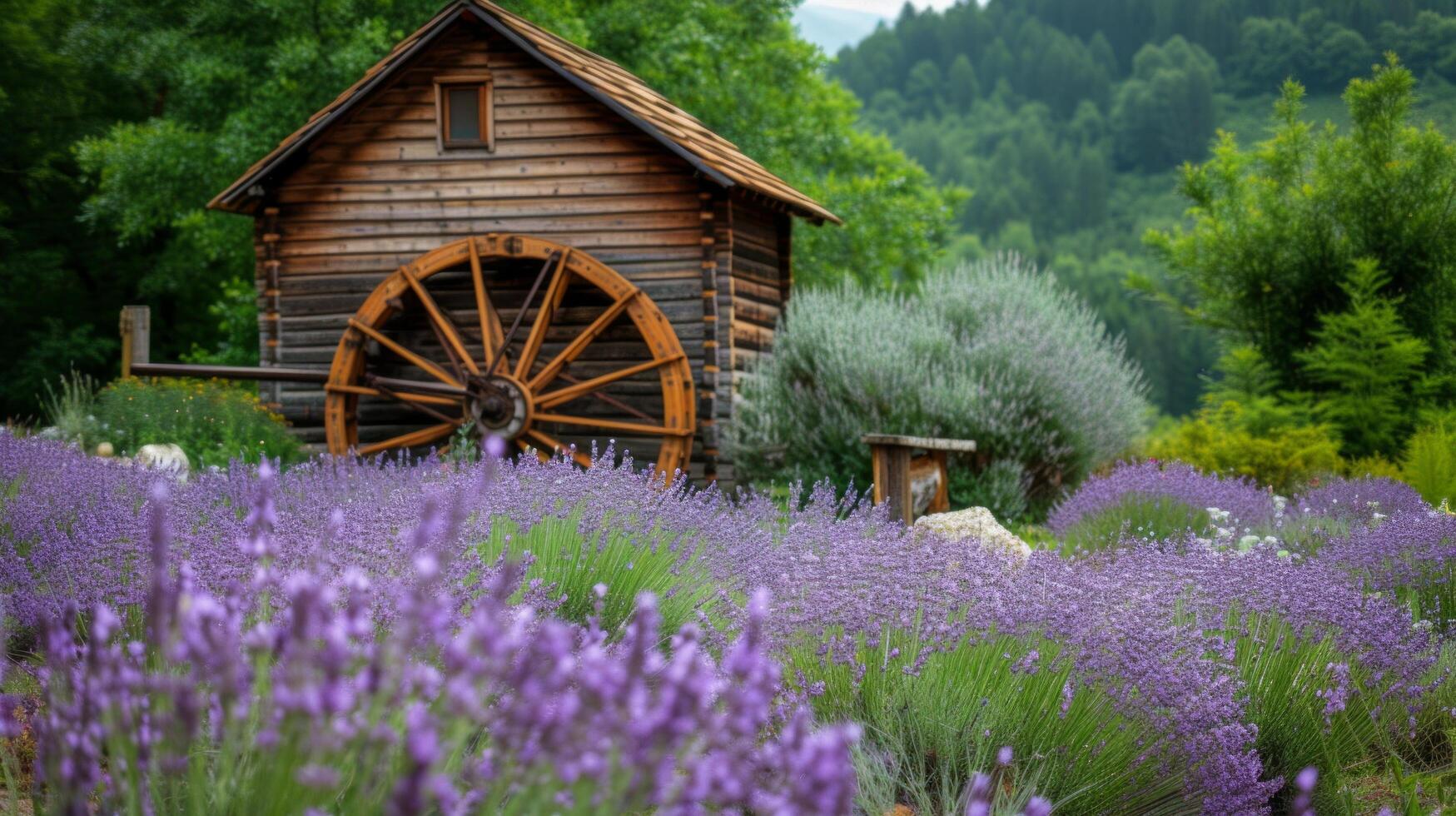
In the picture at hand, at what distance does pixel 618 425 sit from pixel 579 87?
3133mm

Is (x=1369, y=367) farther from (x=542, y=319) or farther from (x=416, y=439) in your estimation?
(x=416, y=439)

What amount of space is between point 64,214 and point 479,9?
41.6 ft

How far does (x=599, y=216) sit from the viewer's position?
1154 cm

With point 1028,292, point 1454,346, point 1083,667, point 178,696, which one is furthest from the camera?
point 1454,346

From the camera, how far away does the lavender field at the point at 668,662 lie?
4.87 ft

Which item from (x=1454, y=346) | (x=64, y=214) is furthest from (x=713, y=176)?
(x=64, y=214)

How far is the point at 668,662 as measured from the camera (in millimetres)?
3580

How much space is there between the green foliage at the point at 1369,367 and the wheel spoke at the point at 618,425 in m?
6.37

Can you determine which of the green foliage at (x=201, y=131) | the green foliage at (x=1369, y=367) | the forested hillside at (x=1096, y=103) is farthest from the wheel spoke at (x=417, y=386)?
the forested hillside at (x=1096, y=103)

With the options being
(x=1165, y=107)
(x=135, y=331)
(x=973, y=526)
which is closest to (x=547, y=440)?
(x=135, y=331)

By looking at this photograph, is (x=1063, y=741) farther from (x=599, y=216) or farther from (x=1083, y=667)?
(x=599, y=216)

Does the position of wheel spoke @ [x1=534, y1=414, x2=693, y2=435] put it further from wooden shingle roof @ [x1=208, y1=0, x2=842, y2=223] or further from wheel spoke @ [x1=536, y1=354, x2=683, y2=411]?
wooden shingle roof @ [x1=208, y1=0, x2=842, y2=223]

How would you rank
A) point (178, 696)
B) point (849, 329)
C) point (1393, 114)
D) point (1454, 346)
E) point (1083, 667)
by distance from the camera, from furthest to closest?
point (1393, 114) < point (1454, 346) < point (849, 329) < point (1083, 667) < point (178, 696)

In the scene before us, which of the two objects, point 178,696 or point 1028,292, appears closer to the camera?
point 178,696
